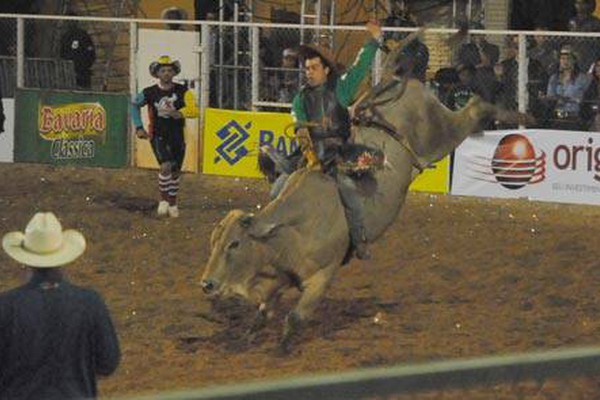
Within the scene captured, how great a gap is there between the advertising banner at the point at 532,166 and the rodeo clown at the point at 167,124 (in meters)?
3.20

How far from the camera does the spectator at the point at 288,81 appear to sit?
2073 centimetres

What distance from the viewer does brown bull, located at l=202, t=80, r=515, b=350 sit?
1150 cm

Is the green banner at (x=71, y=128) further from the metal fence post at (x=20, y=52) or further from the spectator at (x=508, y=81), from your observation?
the spectator at (x=508, y=81)

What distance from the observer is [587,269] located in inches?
581

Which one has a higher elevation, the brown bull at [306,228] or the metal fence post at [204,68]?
the metal fence post at [204,68]

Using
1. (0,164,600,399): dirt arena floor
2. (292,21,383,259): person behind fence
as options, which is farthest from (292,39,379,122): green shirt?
(0,164,600,399): dirt arena floor

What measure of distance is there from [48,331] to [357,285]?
27.4ft

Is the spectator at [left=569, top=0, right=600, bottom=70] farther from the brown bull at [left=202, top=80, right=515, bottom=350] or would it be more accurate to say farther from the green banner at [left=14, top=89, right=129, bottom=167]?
the green banner at [left=14, top=89, right=129, bottom=167]

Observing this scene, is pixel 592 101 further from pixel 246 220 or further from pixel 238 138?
pixel 246 220

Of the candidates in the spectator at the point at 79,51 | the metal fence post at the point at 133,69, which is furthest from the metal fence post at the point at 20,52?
the metal fence post at the point at 133,69

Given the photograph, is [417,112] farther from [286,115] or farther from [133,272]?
[286,115]

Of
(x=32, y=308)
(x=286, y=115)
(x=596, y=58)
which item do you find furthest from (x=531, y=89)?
(x=32, y=308)

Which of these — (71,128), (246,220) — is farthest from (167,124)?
(246,220)

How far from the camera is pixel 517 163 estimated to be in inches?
729
